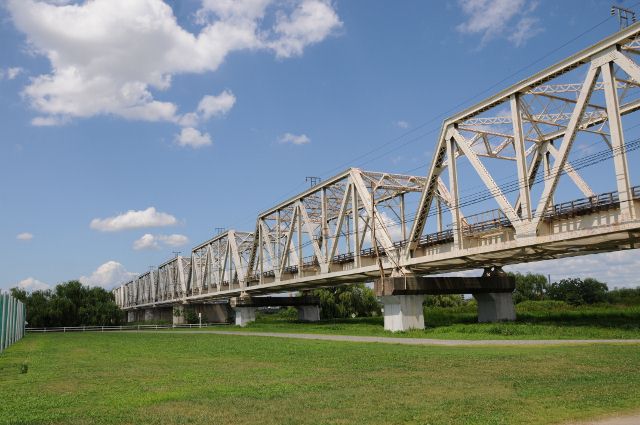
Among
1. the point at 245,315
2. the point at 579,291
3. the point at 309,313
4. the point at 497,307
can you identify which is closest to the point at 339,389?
the point at 497,307

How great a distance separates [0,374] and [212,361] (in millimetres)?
7961

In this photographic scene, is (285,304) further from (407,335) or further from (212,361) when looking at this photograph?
(212,361)

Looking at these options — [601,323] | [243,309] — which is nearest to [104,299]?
[243,309]

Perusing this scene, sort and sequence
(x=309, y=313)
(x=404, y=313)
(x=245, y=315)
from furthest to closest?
(x=245, y=315)
(x=309, y=313)
(x=404, y=313)

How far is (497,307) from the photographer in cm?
4653

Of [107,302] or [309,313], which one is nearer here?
[309,313]

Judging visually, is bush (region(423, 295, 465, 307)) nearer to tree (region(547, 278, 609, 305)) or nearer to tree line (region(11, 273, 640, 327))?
tree line (region(11, 273, 640, 327))

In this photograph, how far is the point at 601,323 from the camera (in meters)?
36.1

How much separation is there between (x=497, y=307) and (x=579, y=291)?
63440 mm

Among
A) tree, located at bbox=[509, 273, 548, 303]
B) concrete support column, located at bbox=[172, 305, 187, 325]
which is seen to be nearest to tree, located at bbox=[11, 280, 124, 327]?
concrete support column, located at bbox=[172, 305, 187, 325]

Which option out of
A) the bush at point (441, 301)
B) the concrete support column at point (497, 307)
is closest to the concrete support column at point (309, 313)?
the bush at point (441, 301)

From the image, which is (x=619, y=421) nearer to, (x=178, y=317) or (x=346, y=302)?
→ (x=346, y=302)

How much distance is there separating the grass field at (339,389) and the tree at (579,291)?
255 ft

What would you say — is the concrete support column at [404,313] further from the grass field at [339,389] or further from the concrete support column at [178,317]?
the concrete support column at [178,317]
